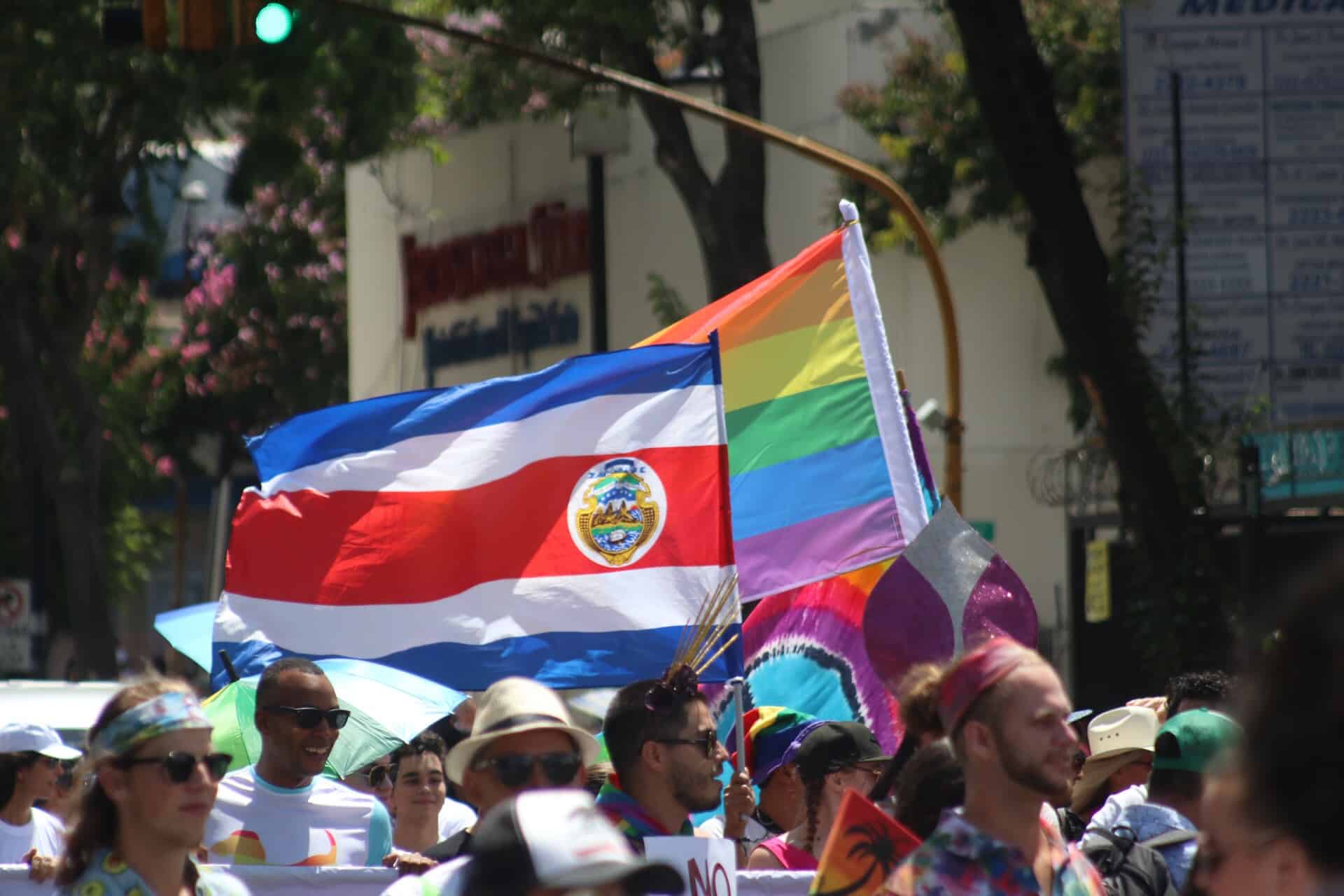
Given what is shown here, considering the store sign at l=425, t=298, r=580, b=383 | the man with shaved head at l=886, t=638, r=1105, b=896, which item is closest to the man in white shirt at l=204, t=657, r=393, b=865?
the man with shaved head at l=886, t=638, r=1105, b=896

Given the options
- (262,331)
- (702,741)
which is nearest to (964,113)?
(702,741)

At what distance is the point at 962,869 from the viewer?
3859 mm

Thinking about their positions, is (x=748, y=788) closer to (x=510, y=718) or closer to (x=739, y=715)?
(x=739, y=715)

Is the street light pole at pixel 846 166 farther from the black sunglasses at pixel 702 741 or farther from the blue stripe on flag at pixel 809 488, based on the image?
the black sunglasses at pixel 702 741

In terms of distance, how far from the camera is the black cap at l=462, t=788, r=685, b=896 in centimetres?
278

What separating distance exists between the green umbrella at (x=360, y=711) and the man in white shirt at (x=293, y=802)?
1.76ft

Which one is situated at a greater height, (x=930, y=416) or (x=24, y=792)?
(x=930, y=416)

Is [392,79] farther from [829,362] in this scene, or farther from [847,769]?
[847,769]

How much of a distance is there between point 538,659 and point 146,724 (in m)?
Answer: 3.50

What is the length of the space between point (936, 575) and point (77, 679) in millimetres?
17472

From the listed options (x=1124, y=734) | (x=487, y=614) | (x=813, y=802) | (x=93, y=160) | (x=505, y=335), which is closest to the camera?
(x=813, y=802)

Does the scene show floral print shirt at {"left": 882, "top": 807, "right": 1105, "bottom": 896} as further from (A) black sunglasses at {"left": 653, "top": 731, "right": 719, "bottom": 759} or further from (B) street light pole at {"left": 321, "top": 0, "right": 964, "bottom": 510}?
(B) street light pole at {"left": 321, "top": 0, "right": 964, "bottom": 510}

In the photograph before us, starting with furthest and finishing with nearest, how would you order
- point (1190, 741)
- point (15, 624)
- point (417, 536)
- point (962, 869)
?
point (15, 624) → point (417, 536) → point (1190, 741) → point (962, 869)

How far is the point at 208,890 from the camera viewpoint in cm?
427
